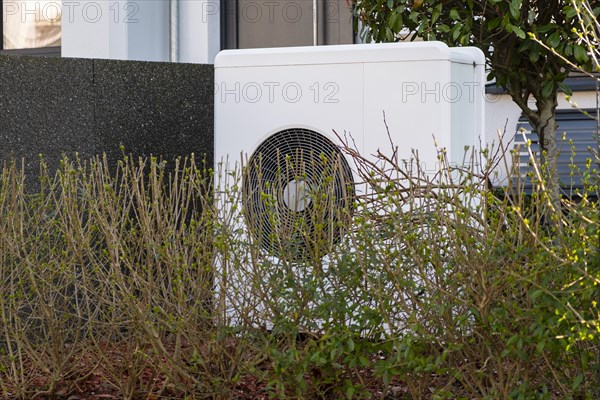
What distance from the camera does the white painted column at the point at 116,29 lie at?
8.03m

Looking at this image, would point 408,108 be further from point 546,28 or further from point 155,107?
point 155,107

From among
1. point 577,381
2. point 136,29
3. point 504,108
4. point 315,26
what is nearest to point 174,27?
point 136,29

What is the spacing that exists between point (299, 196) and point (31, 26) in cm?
564

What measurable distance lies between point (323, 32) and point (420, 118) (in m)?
4.00

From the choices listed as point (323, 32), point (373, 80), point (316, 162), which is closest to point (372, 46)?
point (373, 80)

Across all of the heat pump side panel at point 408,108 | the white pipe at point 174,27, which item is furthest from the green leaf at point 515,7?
the white pipe at point 174,27

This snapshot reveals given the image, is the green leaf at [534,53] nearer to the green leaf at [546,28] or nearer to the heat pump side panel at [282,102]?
the green leaf at [546,28]

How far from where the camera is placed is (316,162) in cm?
459

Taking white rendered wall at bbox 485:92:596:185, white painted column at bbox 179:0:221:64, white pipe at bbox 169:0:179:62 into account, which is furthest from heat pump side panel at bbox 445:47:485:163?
white pipe at bbox 169:0:179:62

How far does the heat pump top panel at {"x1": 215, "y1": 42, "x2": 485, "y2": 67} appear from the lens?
446cm

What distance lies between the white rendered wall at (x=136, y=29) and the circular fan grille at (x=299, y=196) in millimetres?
3579

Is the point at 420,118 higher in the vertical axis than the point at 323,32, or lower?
lower

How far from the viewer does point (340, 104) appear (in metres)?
4.60

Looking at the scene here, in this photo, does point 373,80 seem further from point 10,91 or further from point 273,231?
point 10,91
